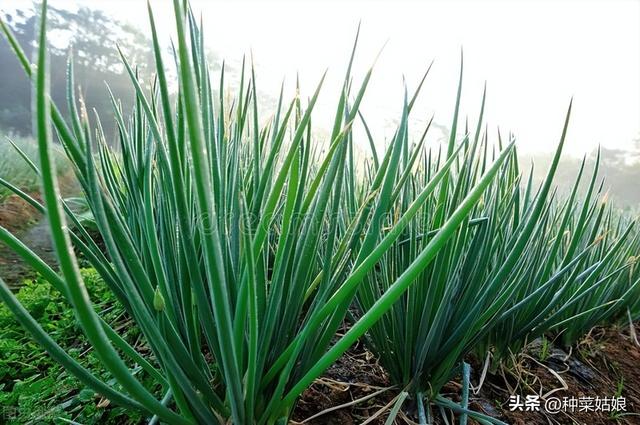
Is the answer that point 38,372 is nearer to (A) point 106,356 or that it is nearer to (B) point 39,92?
(A) point 106,356

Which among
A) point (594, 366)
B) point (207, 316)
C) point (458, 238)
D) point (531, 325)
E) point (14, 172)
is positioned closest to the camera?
point (207, 316)

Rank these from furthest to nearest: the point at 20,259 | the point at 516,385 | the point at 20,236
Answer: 1. the point at 20,236
2. the point at 20,259
3. the point at 516,385

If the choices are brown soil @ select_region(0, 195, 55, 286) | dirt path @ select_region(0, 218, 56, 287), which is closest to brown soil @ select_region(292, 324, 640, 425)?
dirt path @ select_region(0, 218, 56, 287)

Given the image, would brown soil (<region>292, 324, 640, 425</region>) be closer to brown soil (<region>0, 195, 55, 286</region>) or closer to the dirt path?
the dirt path

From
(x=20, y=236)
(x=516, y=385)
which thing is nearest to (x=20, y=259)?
(x=20, y=236)

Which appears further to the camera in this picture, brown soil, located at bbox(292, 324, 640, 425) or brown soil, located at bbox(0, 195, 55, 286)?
brown soil, located at bbox(0, 195, 55, 286)

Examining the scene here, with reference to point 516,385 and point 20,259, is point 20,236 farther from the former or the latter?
point 516,385

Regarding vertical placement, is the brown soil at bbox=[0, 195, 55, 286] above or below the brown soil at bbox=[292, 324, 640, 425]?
below

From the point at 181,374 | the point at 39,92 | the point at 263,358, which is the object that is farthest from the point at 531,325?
the point at 39,92
